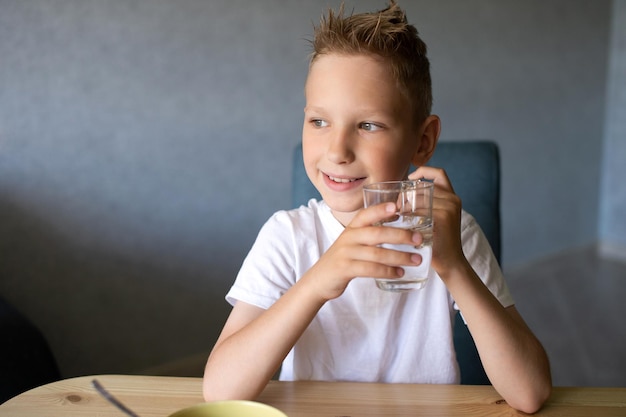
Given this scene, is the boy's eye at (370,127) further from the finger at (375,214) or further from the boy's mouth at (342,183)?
the finger at (375,214)

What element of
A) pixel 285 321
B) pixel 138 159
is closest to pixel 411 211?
pixel 285 321

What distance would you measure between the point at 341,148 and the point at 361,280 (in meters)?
0.26

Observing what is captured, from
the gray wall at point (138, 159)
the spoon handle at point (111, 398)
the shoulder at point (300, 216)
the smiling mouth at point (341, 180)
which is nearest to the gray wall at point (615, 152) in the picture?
the gray wall at point (138, 159)

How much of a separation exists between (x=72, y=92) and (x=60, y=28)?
0.21 metres

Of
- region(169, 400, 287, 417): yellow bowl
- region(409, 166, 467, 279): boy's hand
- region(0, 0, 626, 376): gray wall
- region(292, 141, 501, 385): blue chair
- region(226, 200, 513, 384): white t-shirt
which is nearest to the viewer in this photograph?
region(169, 400, 287, 417): yellow bowl

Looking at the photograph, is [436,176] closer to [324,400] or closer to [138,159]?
[324,400]

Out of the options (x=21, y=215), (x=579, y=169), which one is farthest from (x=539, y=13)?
(x=21, y=215)

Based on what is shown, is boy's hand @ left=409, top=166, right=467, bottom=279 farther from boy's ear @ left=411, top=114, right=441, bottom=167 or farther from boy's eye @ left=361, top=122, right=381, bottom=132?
boy's ear @ left=411, top=114, right=441, bottom=167

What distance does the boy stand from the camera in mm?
971

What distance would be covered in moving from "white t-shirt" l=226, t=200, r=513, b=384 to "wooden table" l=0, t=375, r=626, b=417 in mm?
238

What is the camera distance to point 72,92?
2264mm

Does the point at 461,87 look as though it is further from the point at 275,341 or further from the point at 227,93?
the point at 275,341

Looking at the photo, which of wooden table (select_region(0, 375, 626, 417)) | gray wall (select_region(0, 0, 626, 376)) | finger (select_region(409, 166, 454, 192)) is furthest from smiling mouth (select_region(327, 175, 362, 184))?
gray wall (select_region(0, 0, 626, 376))

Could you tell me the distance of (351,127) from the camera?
1.11m
